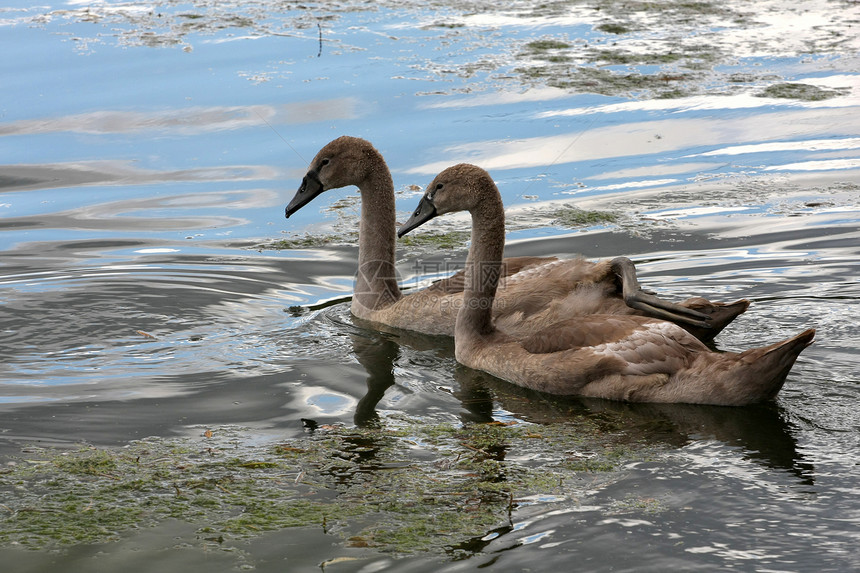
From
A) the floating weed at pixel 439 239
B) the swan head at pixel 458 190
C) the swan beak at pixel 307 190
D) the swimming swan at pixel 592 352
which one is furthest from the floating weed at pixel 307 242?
the swimming swan at pixel 592 352

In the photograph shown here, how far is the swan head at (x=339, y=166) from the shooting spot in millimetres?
9586

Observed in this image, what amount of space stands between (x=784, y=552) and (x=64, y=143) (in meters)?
10.9

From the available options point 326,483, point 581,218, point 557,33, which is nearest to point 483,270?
point 326,483

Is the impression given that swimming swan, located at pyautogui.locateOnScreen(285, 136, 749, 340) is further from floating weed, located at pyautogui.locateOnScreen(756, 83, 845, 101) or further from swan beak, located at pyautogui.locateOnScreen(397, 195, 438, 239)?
floating weed, located at pyautogui.locateOnScreen(756, 83, 845, 101)

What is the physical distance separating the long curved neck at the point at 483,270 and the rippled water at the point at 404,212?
0.38 m

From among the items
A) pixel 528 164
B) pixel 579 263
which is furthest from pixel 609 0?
pixel 579 263

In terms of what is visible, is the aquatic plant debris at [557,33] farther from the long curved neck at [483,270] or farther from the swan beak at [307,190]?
the long curved neck at [483,270]

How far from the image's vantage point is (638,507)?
549 cm

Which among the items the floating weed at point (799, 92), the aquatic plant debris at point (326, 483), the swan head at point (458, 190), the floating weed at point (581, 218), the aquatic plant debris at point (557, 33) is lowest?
the aquatic plant debris at point (326, 483)

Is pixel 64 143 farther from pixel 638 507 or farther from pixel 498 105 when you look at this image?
pixel 638 507

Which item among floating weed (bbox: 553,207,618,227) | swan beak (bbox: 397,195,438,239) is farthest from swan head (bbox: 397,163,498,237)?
floating weed (bbox: 553,207,618,227)

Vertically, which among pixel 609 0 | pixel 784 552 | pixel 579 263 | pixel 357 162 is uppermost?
A: pixel 609 0

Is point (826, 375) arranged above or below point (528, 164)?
below

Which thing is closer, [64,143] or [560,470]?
[560,470]
